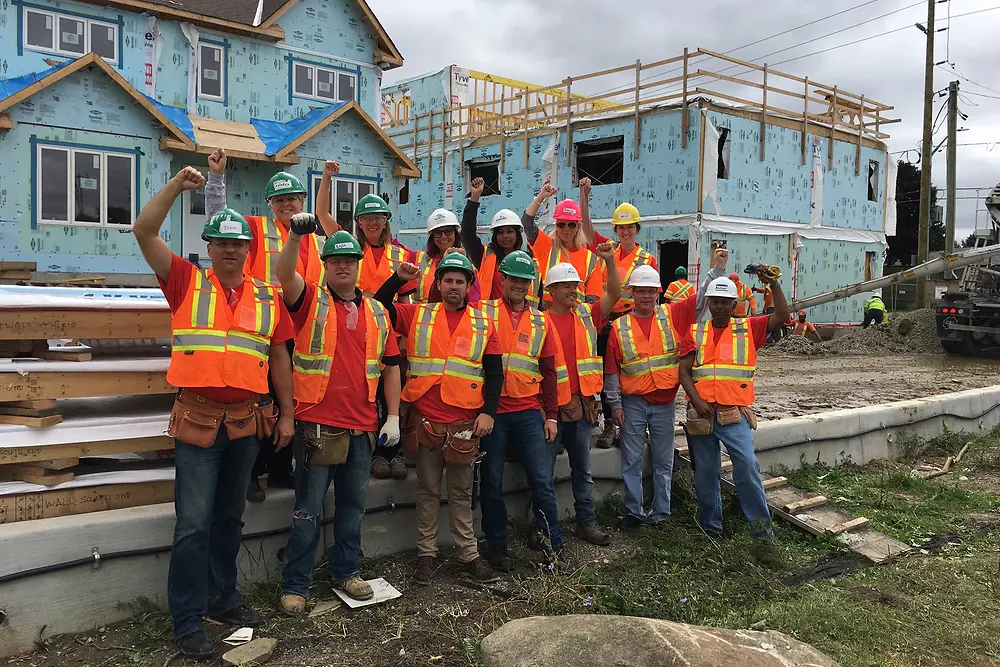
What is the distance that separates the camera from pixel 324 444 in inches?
174

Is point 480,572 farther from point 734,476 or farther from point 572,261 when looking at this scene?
point 572,261

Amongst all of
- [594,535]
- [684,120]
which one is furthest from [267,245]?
[684,120]

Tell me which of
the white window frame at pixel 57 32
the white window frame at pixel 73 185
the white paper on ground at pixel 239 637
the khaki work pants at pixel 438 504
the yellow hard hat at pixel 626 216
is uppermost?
the white window frame at pixel 57 32

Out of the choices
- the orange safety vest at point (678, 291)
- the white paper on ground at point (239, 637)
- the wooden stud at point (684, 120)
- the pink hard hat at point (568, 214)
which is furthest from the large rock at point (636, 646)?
the wooden stud at point (684, 120)

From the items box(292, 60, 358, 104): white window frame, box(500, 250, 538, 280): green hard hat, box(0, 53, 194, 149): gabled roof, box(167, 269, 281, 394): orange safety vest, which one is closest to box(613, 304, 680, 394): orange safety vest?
box(500, 250, 538, 280): green hard hat

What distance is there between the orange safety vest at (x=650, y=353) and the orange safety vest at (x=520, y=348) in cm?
111

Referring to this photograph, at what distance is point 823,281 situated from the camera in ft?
76.1

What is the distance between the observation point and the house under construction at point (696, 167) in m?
19.7

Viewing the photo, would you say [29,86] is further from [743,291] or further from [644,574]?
[644,574]

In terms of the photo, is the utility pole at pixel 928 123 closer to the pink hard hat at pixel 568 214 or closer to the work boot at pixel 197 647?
the pink hard hat at pixel 568 214

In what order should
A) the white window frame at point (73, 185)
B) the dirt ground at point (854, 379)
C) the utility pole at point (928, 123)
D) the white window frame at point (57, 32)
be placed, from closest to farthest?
1. the dirt ground at point (854, 379)
2. the white window frame at point (73, 185)
3. the white window frame at point (57, 32)
4. the utility pole at point (928, 123)

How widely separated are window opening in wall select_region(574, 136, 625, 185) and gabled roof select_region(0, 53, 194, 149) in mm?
11419

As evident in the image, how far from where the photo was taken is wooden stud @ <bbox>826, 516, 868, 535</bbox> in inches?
251

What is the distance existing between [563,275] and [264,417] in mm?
2569
